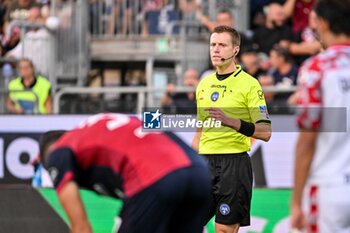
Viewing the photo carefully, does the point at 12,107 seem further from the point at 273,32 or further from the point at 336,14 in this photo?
the point at 336,14

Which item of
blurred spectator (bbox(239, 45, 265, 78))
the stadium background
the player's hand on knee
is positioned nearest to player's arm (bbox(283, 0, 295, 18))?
the stadium background

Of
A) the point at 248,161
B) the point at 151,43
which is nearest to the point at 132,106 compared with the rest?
the point at 151,43

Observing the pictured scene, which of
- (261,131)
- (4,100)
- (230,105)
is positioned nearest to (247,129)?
(261,131)

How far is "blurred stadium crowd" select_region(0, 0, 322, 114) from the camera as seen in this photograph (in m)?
14.7

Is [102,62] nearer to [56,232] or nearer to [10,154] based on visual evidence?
[10,154]

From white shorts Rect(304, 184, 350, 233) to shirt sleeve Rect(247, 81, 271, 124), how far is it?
325 cm

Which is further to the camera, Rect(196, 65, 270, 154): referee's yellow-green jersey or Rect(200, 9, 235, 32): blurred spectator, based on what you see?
Rect(200, 9, 235, 32): blurred spectator

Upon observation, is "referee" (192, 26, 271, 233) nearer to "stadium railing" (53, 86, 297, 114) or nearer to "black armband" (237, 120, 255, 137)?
"black armband" (237, 120, 255, 137)

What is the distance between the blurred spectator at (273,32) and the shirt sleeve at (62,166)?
10.2m

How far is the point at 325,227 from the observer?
5289 mm

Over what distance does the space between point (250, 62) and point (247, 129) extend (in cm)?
642

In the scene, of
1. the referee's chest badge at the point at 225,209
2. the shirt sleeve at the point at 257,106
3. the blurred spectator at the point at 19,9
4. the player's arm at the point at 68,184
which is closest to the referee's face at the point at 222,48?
the shirt sleeve at the point at 257,106

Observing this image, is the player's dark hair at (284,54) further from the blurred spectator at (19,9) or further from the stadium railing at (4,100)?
the blurred spectator at (19,9)

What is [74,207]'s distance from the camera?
552 centimetres
